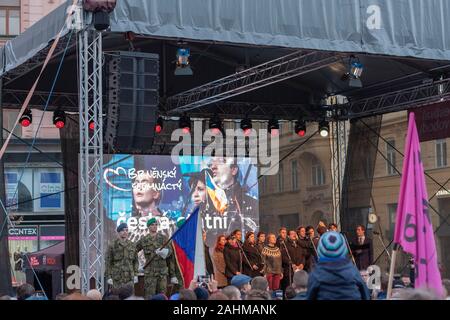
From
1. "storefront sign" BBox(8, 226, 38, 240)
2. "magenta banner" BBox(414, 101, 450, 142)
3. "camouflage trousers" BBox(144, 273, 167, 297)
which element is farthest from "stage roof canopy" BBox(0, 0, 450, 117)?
"storefront sign" BBox(8, 226, 38, 240)

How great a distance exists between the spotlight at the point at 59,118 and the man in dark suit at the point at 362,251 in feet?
20.9

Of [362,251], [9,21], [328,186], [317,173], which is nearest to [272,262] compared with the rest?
[362,251]

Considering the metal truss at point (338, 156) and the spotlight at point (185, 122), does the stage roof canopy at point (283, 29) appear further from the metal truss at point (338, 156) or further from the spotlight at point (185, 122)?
the metal truss at point (338, 156)

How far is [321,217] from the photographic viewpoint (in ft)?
76.0

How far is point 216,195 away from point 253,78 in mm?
3557

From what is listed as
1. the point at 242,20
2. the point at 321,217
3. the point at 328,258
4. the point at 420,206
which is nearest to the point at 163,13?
the point at 242,20

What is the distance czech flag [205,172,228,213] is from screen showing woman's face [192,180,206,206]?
118 mm

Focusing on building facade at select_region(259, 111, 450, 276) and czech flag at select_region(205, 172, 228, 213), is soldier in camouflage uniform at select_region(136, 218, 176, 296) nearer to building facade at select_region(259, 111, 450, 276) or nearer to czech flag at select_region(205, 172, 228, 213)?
czech flag at select_region(205, 172, 228, 213)

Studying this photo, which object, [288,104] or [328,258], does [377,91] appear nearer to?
[288,104]

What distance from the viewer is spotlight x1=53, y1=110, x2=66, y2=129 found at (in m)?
17.3

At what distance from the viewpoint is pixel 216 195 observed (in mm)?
18250

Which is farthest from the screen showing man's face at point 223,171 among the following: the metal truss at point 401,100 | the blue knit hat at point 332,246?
the blue knit hat at point 332,246

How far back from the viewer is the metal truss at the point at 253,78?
13625 millimetres
